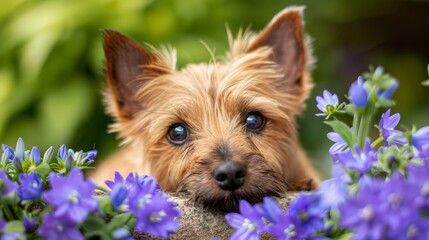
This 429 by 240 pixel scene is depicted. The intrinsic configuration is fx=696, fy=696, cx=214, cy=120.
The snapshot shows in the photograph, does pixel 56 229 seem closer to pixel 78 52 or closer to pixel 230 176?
pixel 230 176

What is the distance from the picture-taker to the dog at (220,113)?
8.80ft

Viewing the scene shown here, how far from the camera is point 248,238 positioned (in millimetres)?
1848

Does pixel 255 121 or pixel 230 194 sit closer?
pixel 230 194

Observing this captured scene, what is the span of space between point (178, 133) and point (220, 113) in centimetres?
22

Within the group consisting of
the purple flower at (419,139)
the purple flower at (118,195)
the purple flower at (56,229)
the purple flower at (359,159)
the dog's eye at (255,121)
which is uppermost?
the purple flower at (419,139)

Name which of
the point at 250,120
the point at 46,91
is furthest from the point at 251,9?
the point at 250,120

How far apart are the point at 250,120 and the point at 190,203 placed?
0.75 meters

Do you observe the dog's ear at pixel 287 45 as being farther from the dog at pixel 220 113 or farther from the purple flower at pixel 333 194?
the purple flower at pixel 333 194

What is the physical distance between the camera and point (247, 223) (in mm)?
1885

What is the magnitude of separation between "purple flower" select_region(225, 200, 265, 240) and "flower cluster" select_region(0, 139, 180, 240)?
0.55 feet

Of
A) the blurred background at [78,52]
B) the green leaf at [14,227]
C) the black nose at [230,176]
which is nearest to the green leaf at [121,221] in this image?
the green leaf at [14,227]

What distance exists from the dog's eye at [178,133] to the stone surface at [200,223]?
66cm

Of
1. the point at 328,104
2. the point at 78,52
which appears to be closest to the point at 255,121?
the point at 328,104

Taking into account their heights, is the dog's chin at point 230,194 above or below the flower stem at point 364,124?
below
